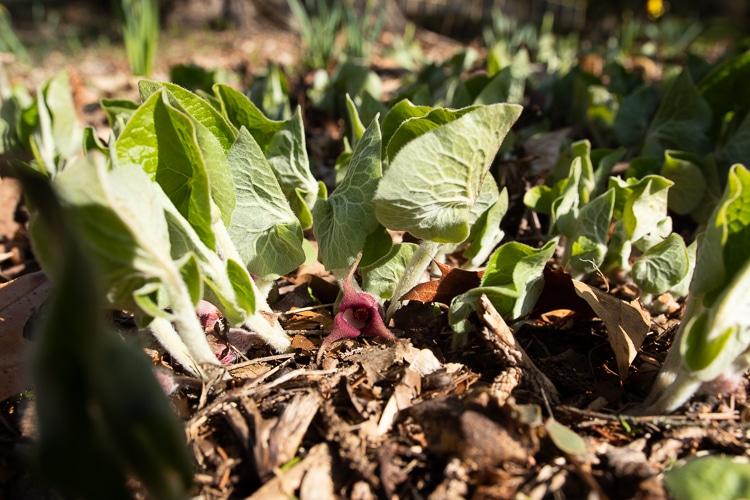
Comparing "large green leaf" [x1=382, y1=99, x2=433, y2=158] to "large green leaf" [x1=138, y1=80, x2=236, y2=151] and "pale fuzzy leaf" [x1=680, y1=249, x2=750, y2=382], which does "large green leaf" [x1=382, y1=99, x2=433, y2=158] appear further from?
"pale fuzzy leaf" [x1=680, y1=249, x2=750, y2=382]

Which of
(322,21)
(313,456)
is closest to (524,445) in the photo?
(313,456)

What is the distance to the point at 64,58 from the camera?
6.25 metres

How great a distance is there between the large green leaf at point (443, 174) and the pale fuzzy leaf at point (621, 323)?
0.36 meters

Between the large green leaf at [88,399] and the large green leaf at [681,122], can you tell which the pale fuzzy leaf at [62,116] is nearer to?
the large green leaf at [88,399]

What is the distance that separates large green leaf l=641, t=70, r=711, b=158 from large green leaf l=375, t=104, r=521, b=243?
1175 mm

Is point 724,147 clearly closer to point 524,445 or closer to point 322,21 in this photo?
point 524,445

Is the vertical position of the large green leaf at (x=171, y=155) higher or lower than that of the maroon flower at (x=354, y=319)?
higher

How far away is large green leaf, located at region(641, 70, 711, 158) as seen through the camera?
6.20 feet

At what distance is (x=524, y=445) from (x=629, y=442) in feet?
0.76

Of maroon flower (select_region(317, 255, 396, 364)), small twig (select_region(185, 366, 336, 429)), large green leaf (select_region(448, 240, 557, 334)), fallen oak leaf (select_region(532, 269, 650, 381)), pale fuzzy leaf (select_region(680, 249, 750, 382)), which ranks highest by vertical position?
pale fuzzy leaf (select_region(680, 249, 750, 382))

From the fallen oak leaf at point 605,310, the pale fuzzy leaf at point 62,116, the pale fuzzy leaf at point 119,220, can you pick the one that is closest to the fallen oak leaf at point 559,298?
the fallen oak leaf at point 605,310

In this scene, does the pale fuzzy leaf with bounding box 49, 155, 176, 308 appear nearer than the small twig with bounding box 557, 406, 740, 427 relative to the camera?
Yes

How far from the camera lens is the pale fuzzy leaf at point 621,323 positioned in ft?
4.00

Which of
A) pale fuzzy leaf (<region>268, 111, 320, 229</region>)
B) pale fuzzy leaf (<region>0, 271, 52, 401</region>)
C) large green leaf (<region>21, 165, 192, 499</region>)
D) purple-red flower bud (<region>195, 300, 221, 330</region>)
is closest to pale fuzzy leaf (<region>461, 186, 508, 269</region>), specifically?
pale fuzzy leaf (<region>268, 111, 320, 229</region>)
